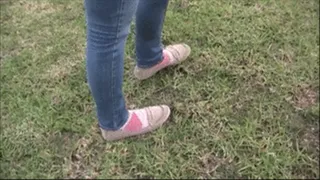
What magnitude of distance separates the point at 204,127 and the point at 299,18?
0.85 m

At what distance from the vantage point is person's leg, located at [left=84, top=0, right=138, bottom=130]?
1321 mm

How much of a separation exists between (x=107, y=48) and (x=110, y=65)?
67 mm

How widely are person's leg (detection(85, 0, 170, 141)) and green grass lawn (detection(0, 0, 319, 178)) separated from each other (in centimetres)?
8

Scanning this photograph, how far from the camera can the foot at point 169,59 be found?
6.66 feet

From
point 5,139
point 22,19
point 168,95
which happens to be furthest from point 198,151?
point 22,19

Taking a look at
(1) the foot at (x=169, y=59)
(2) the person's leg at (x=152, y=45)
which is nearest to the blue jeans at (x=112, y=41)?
(2) the person's leg at (x=152, y=45)

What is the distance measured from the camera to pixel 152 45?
1918 mm

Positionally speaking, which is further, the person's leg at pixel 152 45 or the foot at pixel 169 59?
the foot at pixel 169 59

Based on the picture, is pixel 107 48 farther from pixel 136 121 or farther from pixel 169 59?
pixel 169 59

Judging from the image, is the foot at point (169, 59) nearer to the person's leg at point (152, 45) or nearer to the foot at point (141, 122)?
the person's leg at point (152, 45)

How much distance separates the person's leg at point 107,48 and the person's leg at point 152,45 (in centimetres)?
34

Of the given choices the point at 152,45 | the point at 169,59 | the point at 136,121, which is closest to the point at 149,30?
the point at 152,45

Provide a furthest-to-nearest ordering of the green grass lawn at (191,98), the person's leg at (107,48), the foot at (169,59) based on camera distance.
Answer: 1. the foot at (169,59)
2. the green grass lawn at (191,98)
3. the person's leg at (107,48)

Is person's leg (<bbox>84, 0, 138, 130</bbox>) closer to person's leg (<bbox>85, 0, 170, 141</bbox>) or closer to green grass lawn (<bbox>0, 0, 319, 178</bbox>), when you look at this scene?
person's leg (<bbox>85, 0, 170, 141</bbox>)
